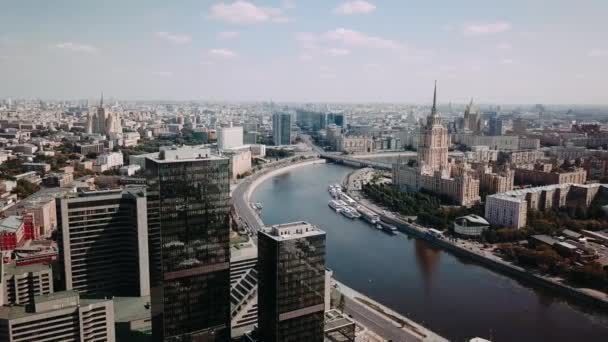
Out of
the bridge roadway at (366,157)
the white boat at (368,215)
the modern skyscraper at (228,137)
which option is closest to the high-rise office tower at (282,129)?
the modern skyscraper at (228,137)

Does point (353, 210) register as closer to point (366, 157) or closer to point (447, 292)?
point (447, 292)

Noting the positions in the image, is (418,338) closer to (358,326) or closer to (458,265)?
(358,326)

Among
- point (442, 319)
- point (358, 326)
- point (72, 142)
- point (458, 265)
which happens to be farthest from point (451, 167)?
point (72, 142)

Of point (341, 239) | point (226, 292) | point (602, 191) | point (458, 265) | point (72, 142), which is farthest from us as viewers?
point (72, 142)

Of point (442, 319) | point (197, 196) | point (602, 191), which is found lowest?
point (442, 319)

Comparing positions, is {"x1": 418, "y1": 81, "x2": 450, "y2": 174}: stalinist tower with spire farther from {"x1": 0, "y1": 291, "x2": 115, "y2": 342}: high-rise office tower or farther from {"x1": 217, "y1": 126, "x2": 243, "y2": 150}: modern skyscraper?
{"x1": 0, "y1": 291, "x2": 115, "y2": 342}: high-rise office tower

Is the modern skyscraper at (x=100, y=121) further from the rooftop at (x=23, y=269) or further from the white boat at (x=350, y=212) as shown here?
the rooftop at (x=23, y=269)

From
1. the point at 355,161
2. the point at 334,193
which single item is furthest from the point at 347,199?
the point at 355,161
